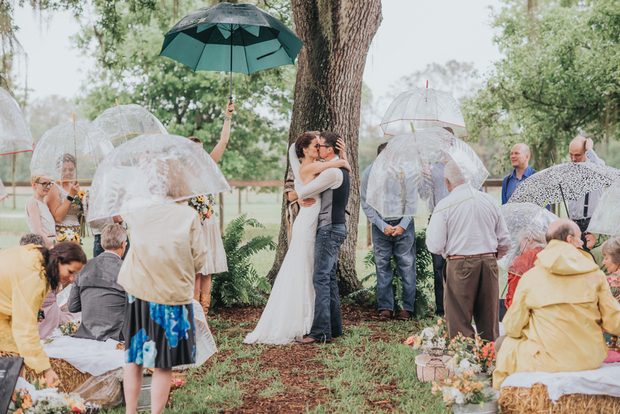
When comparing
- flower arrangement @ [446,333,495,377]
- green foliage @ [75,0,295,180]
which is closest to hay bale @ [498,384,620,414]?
flower arrangement @ [446,333,495,377]

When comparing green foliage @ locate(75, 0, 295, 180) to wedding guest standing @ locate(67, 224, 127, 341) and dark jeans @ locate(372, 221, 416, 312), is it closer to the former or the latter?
dark jeans @ locate(372, 221, 416, 312)

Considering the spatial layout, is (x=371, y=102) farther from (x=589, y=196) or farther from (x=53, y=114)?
(x=589, y=196)

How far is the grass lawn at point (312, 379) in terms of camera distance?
3.75m

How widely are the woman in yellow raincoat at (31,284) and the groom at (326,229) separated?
2.37 meters

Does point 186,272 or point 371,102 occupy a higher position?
point 371,102

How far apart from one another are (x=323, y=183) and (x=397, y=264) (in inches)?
67.2

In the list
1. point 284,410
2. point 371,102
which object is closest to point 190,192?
point 284,410

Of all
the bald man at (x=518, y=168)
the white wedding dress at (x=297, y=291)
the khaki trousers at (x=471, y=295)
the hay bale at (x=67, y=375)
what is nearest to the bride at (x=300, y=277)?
the white wedding dress at (x=297, y=291)

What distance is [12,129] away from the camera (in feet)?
15.7

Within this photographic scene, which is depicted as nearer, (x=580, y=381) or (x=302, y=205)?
(x=580, y=381)

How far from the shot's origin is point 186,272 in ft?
10.2

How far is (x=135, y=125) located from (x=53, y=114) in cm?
6416

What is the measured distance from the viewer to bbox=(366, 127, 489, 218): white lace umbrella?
4.30 meters

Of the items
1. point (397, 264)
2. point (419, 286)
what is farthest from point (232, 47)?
point (419, 286)
